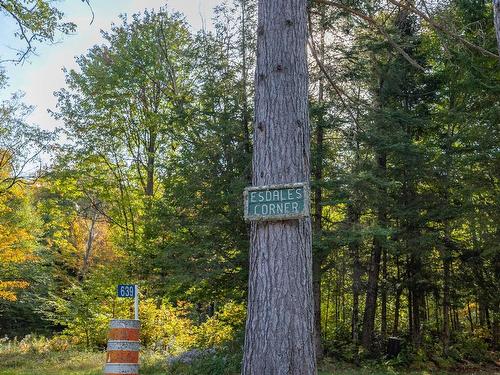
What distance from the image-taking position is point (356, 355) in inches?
474

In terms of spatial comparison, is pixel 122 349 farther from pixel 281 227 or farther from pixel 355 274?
pixel 355 274

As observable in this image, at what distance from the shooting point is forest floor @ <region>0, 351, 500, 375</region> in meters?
9.80

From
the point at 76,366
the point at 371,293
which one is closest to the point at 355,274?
the point at 371,293

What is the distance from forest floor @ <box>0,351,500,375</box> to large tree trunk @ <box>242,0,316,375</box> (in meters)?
6.64

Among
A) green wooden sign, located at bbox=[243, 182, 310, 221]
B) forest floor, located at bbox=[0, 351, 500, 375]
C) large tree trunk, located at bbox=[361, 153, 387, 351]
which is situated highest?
green wooden sign, located at bbox=[243, 182, 310, 221]

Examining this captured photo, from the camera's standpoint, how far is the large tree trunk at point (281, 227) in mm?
3197

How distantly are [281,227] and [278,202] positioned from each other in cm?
18

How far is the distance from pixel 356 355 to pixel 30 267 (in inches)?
518

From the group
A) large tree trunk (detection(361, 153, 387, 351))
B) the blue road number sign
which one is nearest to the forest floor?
large tree trunk (detection(361, 153, 387, 351))

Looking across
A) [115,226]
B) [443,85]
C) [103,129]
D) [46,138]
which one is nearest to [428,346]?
[443,85]

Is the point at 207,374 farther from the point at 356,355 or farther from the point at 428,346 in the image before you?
the point at 428,346

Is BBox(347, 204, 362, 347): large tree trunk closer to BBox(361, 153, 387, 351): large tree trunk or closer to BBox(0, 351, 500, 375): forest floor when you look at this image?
BBox(361, 153, 387, 351): large tree trunk

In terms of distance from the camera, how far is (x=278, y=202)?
11.1 feet

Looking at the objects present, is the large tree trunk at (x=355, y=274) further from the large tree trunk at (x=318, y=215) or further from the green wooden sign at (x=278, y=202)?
the green wooden sign at (x=278, y=202)
